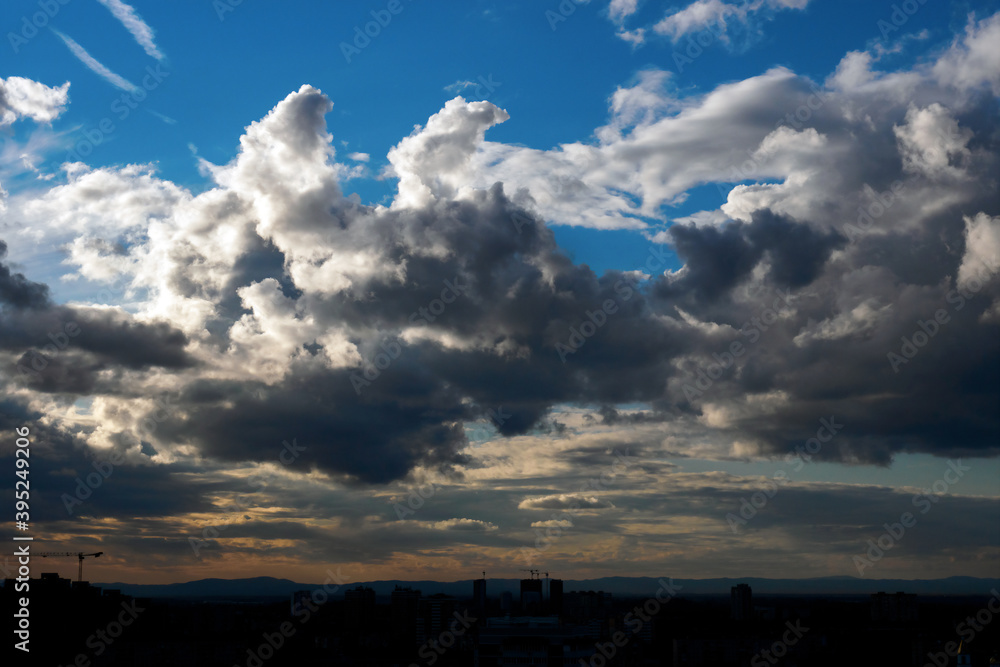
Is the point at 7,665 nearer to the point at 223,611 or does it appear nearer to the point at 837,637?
the point at 223,611

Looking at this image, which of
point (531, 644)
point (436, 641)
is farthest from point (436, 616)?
point (531, 644)

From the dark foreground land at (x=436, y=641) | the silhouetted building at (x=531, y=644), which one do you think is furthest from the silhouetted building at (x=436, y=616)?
the silhouetted building at (x=531, y=644)

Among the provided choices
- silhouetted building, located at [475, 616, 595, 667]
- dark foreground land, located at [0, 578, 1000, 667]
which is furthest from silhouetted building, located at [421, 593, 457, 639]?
silhouetted building, located at [475, 616, 595, 667]

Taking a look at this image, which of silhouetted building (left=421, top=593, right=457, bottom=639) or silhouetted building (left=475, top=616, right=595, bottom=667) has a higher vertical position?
silhouetted building (left=475, top=616, right=595, bottom=667)

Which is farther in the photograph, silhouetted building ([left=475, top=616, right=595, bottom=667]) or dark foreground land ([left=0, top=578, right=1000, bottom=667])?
dark foreground land ([left=0, top=578, right=1000, bottom=667])

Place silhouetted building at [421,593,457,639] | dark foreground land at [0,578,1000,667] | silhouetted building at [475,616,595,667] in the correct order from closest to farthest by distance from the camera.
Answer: silhouetted building at [475,616,595,667] < dark foreground land at [0,578,1000,667] < silhouetted building at [421,593,457,639]

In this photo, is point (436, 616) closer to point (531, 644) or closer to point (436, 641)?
point (436, 641)

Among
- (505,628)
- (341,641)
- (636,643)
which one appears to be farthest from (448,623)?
(505,628)

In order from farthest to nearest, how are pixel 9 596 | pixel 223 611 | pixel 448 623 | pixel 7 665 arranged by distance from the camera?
pixel 448 623 → pixel 223 611 → pixel 9 596 → pixel 7 665

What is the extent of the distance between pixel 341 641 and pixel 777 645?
88239mm

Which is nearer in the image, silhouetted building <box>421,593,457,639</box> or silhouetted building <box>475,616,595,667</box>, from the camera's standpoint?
silhouetted building <box>475,616,595,667</box>

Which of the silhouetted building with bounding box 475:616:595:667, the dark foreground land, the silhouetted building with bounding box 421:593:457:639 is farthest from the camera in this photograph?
the silhouetted building with bounding box 421:593:457:639

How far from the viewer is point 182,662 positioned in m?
136

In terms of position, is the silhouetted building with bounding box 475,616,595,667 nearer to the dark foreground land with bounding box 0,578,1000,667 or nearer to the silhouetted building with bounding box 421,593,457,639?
the dark foreground land with bounding box 0,578,1000,667
